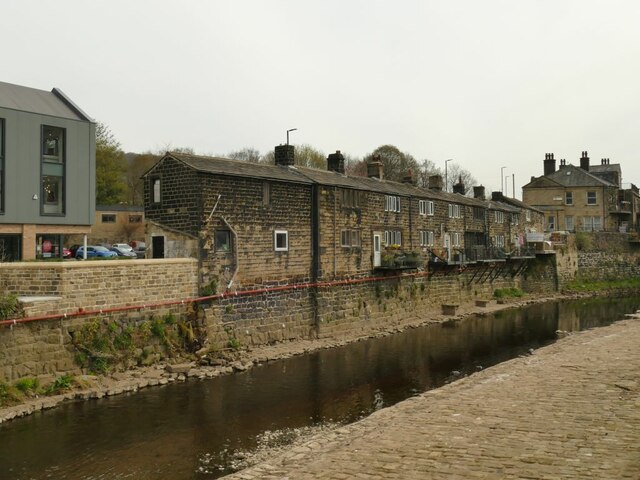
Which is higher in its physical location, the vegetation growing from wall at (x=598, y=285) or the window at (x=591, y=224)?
the window at (x=591, y=224)

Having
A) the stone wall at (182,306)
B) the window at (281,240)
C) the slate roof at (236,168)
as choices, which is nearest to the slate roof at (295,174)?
the slate roof at (236,168)

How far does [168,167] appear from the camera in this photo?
27.5 meters

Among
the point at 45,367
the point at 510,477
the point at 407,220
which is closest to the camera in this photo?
the point at 510,477

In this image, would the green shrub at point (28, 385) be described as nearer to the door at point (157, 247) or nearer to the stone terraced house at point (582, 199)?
the door at point (157, 247)

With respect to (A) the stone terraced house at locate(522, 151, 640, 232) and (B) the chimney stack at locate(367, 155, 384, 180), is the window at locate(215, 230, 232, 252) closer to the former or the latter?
(B) the chimney stack at locate(367, 155, 384, 180)

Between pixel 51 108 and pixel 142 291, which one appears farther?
pixel 51 108

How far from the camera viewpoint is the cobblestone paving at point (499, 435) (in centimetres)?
1065

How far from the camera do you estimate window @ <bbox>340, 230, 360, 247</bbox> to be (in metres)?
34.2

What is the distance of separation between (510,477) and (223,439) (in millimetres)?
8742

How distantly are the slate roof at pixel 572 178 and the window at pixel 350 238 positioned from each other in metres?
43.0

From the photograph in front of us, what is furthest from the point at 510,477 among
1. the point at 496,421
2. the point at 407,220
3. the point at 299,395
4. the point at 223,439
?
the point at 407,220

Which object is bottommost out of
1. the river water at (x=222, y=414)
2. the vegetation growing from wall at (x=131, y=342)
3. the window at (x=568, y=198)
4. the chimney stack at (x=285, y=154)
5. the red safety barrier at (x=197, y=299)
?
the river water at (x=222, y=414)

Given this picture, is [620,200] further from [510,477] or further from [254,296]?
[510,477]

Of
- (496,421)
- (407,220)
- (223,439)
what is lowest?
(223,439)
